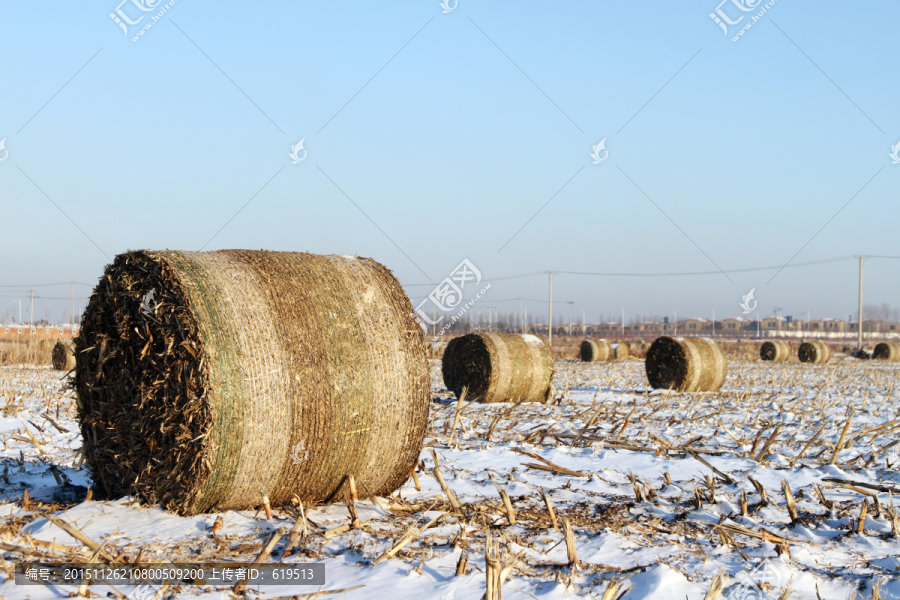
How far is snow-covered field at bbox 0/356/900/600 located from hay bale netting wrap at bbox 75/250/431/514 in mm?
282

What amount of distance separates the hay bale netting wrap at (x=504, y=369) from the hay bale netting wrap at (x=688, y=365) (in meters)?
3.93

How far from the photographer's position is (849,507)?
17.7 ft

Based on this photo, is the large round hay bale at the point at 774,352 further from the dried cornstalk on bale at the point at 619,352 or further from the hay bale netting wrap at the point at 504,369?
the hay bale netting wrap at the point at 504,369

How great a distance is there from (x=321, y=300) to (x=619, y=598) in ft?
10.0

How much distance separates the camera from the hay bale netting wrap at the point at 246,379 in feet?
15.9

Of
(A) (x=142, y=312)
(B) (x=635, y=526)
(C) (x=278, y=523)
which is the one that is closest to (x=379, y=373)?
(C) (x=278, y=523)

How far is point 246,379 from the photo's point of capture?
4.87 meters

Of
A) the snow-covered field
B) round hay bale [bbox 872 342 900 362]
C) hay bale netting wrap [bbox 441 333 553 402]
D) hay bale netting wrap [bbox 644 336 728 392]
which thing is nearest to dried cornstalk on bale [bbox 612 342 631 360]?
round hay bale [bbox 872 342 900 362]

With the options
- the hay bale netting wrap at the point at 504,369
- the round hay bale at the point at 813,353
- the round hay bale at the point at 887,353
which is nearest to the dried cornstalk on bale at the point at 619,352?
the round hay bale at the point at 813,353

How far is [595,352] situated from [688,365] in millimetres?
20888

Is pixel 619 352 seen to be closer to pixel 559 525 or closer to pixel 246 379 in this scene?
pixel 559 525

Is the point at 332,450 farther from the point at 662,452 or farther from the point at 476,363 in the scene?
the point at 476,363

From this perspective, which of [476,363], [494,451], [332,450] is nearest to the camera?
[332,450]

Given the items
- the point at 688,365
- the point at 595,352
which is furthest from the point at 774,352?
the point at 688,365
